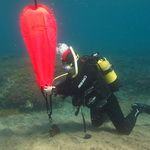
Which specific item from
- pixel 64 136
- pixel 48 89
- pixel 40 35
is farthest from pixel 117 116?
pixel 40 35

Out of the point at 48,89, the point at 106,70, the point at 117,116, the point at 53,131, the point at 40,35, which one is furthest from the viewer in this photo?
the point at 117,116

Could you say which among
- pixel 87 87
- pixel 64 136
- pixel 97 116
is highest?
pixel 87 87

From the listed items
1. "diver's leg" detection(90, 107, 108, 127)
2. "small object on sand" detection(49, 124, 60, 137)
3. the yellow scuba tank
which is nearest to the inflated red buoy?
the yellow scuba tank

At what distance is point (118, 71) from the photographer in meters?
17.1

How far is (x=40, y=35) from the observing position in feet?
22.4

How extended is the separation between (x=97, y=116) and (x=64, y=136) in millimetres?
1035

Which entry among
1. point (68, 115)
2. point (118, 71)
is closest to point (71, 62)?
point (68, 115)

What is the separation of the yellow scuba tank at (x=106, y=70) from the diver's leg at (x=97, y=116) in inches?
33.7

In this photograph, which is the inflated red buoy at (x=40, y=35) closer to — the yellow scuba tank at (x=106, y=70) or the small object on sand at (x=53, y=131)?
the yellow scuba tank at (x=106, y=70)

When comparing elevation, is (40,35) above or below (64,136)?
above

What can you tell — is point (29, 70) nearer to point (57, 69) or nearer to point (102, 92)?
point (57, 69)

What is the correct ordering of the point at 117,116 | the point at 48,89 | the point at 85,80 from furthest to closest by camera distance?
the point at 117,116, the point at 85,80, the point at 48,89

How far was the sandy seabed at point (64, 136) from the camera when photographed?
743 centimetres

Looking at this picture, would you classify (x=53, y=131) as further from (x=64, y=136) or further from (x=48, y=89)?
(x=48, y=89)
